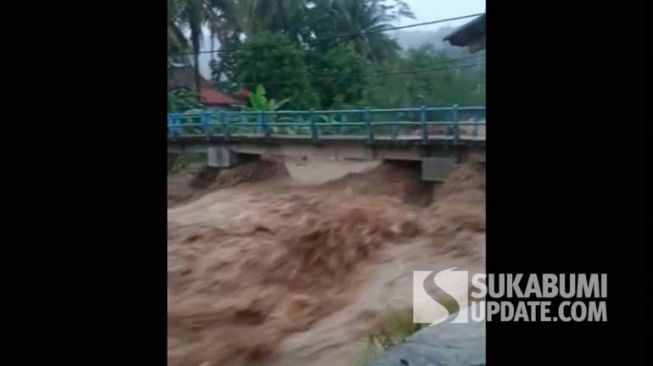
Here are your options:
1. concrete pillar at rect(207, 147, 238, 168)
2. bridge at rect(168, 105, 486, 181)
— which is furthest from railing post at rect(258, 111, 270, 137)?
concrete pillar at rect(207, 147, 238, 168)

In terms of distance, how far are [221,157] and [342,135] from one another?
372mm

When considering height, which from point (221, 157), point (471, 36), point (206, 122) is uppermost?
point (471, 36)

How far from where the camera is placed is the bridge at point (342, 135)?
1643mm

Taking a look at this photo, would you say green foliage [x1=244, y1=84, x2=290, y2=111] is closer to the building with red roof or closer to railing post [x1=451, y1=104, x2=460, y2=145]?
the building with red roof

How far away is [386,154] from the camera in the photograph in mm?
1690

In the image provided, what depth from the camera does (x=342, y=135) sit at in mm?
1690

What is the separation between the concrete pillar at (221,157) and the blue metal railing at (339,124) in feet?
0.14

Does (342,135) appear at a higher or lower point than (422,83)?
lower

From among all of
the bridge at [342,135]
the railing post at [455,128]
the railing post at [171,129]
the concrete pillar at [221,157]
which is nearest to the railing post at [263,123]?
the bridge at [342,135]

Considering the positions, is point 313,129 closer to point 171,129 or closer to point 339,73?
point 339,73

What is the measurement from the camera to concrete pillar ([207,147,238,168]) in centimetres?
172

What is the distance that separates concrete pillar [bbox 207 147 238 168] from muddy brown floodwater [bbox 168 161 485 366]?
0.12 ft

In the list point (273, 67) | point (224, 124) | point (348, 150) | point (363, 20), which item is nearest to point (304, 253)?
point (348, 150)
